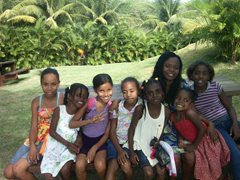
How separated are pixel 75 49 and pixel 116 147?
12.0 metres

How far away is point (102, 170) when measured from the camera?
9.00 ft

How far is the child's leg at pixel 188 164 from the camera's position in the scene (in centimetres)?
279

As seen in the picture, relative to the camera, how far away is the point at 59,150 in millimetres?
2861

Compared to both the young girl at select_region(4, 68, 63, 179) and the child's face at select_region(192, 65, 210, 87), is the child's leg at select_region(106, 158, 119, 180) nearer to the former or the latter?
the young girl at select_region(4, 68, 63, 179)

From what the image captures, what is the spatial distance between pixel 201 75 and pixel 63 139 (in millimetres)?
1465

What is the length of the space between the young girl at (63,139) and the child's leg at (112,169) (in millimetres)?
322

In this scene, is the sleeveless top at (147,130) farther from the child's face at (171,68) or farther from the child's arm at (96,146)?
the child's face at (171,68)

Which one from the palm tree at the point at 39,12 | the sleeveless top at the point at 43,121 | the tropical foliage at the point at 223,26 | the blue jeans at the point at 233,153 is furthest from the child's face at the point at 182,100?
the palm tree at the point at 39,12

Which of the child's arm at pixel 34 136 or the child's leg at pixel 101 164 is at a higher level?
the child's arm at pixel 34 136

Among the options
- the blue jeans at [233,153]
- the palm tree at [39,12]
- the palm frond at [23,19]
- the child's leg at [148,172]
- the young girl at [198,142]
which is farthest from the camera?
the palm tree at [39,12]

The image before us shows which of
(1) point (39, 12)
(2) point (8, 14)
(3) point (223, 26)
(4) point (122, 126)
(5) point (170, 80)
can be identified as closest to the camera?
(4) point (122, 126)

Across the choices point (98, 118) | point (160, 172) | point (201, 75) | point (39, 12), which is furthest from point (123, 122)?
point (39, 12)

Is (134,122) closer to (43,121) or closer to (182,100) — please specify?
(182,100)

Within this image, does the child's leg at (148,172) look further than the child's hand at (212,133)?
No
